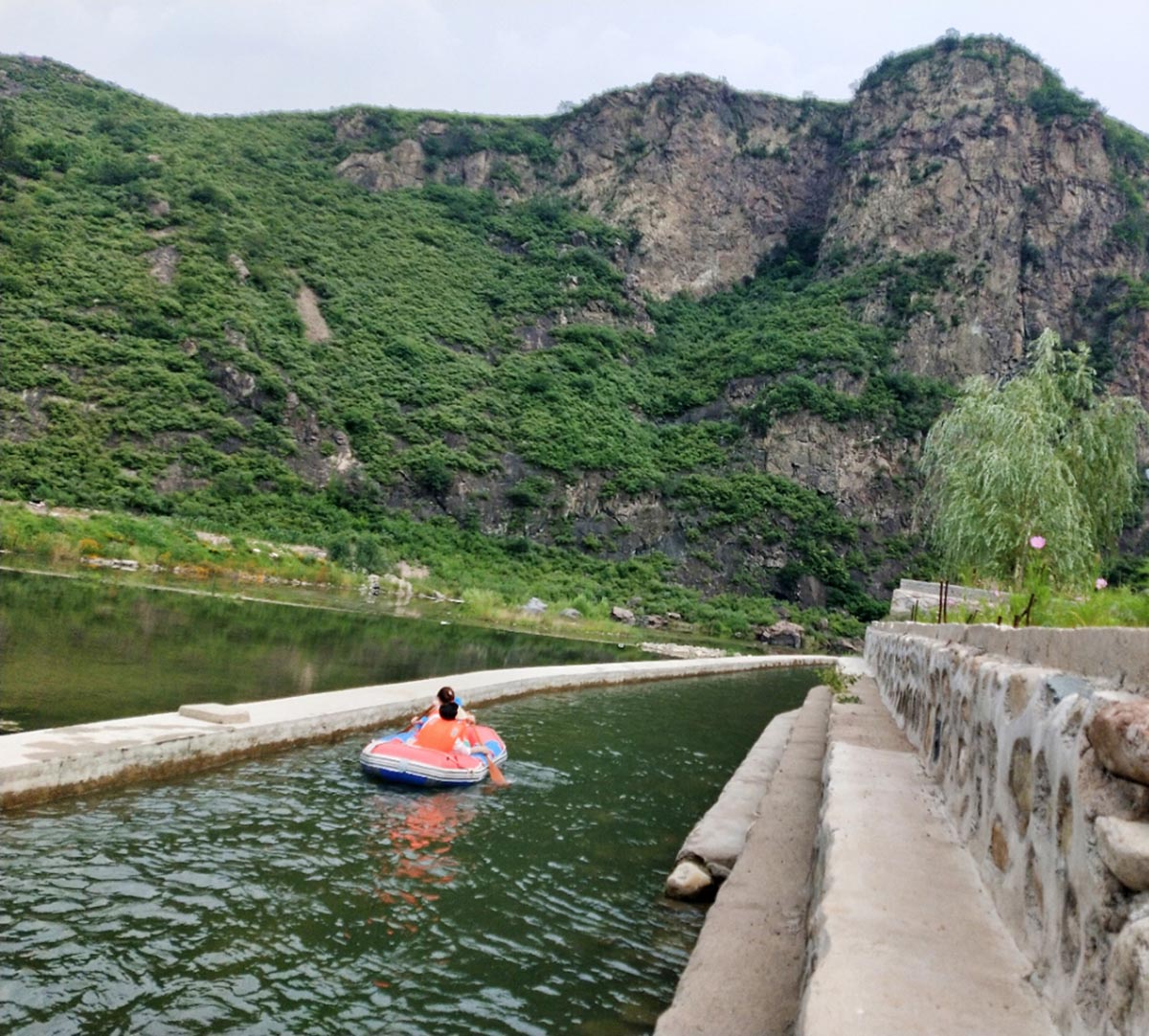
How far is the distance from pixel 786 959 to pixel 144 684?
34.8 feet

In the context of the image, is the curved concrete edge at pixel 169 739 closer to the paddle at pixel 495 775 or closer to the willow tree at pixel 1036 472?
the paddle at pixel 495 775

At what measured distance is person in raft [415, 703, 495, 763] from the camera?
10.4 meters

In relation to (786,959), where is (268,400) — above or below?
above

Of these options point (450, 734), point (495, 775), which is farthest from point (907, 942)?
point (495, 775)

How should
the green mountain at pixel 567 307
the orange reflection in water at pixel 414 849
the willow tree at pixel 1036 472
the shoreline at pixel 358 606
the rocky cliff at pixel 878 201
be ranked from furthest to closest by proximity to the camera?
the rocky cliff at pixel 878 201 → the green mountain at pixel 567 307 → the shoreline at pixel 358 606 → the willow tree at pixel 1036 472 → the orange reflection in water at pixel 414 849

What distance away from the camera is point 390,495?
57281mm

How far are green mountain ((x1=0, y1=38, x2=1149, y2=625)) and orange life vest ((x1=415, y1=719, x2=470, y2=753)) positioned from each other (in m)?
34.4

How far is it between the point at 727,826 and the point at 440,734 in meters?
3.38

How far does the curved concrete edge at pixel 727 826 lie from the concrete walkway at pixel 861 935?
0.46 meters

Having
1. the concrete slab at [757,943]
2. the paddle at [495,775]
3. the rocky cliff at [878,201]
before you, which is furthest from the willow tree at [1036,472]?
the rocky cliff at [878,201]

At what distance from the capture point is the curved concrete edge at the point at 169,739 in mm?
7684

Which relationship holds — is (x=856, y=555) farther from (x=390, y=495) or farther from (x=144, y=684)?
(x=144, y=684)

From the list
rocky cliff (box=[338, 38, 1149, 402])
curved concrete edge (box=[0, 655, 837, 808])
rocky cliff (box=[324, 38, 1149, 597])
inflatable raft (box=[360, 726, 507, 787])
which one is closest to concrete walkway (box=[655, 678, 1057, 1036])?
inflatable raft (box=[360, 726, 507, 787])

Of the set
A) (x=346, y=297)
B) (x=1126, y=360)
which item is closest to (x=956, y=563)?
(x=346, y=297)
